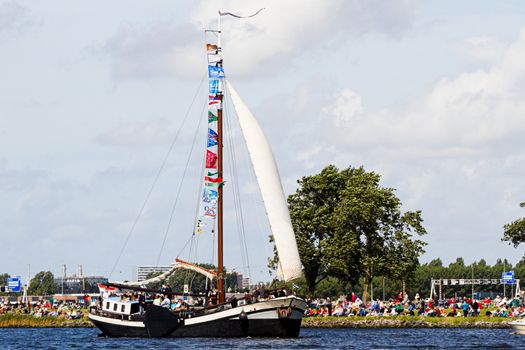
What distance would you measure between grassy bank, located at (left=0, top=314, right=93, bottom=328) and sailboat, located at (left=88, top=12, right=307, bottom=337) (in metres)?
29.0

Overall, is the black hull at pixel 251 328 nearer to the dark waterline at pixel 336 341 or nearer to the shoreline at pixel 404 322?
the dark waterline at pixel 336 341

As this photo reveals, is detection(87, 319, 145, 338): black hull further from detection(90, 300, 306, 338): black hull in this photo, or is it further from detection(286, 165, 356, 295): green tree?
detection(286, 165, 356, 295): green tree

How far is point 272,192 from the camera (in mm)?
61219

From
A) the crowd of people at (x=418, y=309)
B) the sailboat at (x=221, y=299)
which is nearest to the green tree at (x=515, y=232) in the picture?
the crowd of people at (x=418, y=309)

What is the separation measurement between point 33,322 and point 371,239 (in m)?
29.6

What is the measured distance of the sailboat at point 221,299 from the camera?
60.2 meters

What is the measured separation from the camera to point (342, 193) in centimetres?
9262

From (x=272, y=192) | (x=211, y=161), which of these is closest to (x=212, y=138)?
(x=211, y=161)

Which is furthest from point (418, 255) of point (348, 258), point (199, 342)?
point (199, 342)

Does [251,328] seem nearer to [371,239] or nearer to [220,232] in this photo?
[220,232]

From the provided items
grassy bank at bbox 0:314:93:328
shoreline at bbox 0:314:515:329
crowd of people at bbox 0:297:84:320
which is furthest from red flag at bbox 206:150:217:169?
crowd of people at bbox 0:297:84:320

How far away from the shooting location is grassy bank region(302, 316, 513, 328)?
76.4 meters

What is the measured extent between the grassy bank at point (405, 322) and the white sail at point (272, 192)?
19686mm

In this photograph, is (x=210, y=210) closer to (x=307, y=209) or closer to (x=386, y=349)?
(x=386, y=349)
